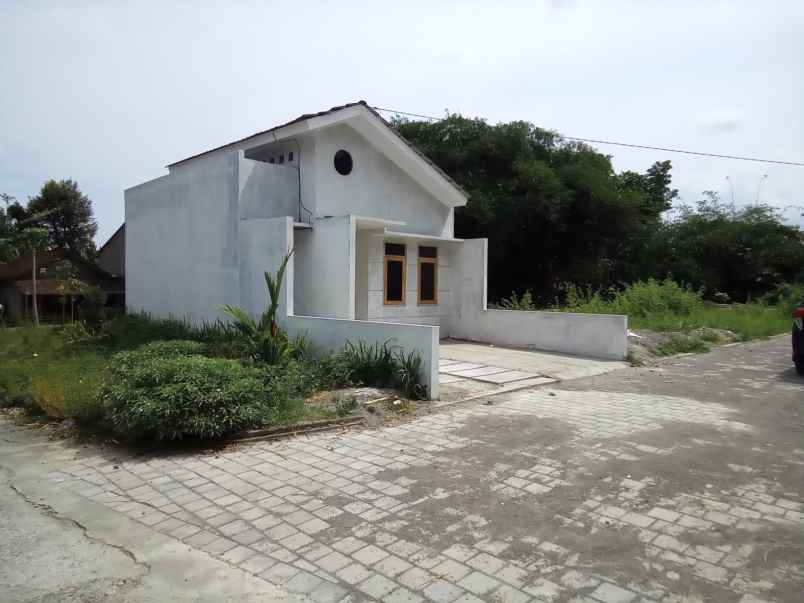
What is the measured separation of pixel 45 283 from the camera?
2572 cm

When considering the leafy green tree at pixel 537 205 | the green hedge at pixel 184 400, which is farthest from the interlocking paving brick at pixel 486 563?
the leafy green tree at pixel 537 205

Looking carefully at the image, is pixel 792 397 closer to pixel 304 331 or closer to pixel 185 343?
pixel 304 331

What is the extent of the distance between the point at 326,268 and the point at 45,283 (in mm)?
19655

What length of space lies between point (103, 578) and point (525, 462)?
12.1 feet

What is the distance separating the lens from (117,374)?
24.9 ft

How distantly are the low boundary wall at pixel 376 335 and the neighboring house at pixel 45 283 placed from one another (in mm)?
18939

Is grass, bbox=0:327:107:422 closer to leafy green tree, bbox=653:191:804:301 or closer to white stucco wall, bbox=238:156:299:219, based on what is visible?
white stucco wall, bbox=238:156:299:219

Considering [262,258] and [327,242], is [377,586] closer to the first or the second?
[262,258]

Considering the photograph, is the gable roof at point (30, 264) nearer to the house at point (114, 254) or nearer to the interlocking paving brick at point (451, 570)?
the house at point (114, 254)

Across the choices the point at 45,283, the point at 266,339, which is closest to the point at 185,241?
the point at 266,339

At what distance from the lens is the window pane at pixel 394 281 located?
49.5 feet

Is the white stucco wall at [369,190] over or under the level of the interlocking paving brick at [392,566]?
over

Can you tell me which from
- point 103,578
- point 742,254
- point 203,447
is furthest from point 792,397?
point 742,254

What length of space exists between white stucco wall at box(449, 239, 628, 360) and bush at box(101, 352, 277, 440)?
27.4ft
